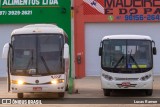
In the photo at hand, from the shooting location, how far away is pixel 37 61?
60.9ft

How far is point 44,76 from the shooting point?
1831 cm

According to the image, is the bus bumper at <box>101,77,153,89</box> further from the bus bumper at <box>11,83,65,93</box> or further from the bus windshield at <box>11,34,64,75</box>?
the bus bumper at <box>11,83,65,93</box>

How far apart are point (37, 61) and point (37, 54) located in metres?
0.27

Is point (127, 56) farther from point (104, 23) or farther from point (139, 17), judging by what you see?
point (104, 23)

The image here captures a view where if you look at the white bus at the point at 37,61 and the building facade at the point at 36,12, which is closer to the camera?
the white bus at the point at 37,61

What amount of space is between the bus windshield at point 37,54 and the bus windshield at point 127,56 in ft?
6.41

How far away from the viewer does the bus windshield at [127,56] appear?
19.1 metres

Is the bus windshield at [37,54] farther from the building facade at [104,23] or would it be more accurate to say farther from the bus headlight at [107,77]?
the building facade at [104,23]

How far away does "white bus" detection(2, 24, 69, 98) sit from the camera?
59.8ft

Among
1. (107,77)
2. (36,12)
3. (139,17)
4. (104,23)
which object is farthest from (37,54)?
(139,17)

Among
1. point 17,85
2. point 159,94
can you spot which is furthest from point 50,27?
point 159,94

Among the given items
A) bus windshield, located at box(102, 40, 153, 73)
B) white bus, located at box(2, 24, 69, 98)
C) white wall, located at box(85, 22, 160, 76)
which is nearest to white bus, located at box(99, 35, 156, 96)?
bus windshield, located at box(102, 40, 153, 73)

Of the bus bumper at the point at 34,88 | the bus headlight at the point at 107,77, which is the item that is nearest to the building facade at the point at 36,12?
the bus headlight at the point at 107,77

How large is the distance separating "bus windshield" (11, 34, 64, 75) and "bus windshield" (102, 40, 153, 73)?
195cm
